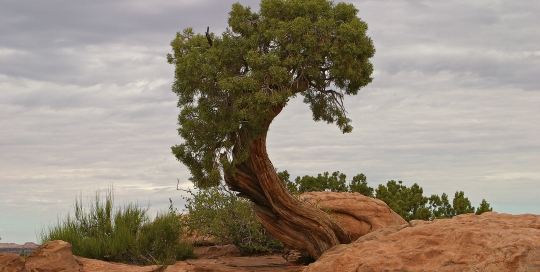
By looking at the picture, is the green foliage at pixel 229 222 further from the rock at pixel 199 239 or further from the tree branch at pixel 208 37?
the tree branch at pixel 208 37

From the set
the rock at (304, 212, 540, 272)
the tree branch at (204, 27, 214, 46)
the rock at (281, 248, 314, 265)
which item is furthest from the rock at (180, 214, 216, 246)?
the rock at (304, 212, 540, 272)

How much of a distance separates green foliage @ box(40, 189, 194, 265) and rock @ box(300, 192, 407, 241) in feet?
14.7

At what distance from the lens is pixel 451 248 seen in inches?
408

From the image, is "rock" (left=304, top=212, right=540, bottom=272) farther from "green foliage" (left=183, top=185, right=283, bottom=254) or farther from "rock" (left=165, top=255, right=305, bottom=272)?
"green foliage" (left=183, top=185, right=283, bottom=254)

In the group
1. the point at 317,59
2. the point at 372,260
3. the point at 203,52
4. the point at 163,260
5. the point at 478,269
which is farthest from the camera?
the point at 163,260

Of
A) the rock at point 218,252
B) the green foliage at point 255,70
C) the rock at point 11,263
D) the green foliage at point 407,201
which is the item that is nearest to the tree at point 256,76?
the green foliage at point 255,70

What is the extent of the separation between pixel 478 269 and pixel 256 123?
5.55 meters

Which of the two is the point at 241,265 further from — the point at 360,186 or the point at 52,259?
the point at 360,186

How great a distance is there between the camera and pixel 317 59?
41.3 ft

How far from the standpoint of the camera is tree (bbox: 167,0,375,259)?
12.6 meters

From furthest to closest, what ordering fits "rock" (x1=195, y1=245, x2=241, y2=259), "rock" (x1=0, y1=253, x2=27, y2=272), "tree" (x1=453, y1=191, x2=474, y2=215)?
"tree" (x1=453, y1=191, x2=474, y2=215)
"rock" (x1=195, y1=245, x2=241, y2=259)
"rock" (x1=0, y1=253, x2=27, y2=272)

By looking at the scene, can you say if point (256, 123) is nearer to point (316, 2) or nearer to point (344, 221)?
point (316, 2)

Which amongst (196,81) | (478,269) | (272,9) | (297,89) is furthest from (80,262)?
(478,269)

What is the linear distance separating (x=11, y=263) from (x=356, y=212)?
10.7 metres
